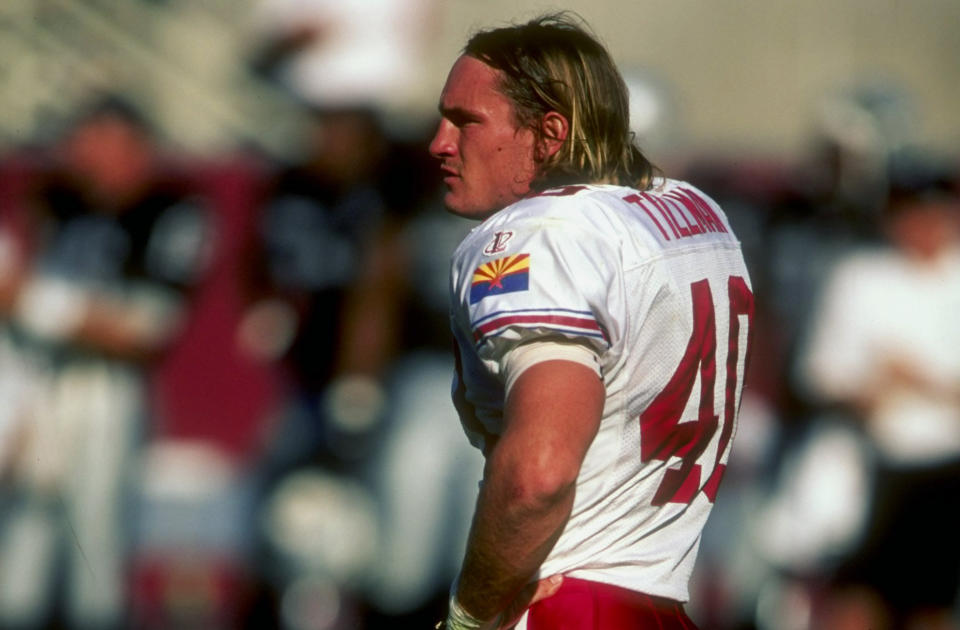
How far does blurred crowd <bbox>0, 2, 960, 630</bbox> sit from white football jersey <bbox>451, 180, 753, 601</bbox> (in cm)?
277

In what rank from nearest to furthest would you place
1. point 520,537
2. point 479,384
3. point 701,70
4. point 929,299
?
point 520,537
point 479,384
point 929,299
point 701,70

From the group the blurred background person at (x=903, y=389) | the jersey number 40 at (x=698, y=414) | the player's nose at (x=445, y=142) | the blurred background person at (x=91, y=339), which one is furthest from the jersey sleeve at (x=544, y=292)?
the blurred background person at (x=91, y=339)

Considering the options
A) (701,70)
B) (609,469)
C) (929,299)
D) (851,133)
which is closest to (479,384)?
(609,469)

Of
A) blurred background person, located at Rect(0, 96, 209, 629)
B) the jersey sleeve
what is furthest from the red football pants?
blurred background person, located at Rect(0, 96, 209, 629)

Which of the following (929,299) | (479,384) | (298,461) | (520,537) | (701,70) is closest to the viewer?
(520,537)

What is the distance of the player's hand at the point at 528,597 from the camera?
1.97 meters

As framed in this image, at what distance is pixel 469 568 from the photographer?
1.95 m

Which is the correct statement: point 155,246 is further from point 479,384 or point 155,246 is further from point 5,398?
point 479,384

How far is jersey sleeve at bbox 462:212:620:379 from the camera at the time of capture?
1.90 m

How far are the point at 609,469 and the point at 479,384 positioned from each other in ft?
0.72

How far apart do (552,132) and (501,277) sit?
311 mm

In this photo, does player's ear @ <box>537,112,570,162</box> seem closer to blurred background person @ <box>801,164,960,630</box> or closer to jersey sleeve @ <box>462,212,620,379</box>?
jersey sleeve @ <box>462,212,620,379</box>

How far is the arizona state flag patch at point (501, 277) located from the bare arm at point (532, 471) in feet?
0.39

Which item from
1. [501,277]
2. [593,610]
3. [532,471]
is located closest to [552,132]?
[501,277]
